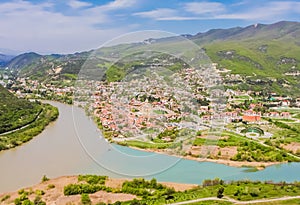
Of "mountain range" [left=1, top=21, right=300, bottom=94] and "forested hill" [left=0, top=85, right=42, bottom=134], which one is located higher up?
"mountain range" [left=1, top=21, right=300, bottom=94]

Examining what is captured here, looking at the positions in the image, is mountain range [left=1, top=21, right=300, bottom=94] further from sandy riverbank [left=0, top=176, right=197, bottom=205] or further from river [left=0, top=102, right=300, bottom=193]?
sandy riverbank [left=0, top=176, right=197, bottom=205]

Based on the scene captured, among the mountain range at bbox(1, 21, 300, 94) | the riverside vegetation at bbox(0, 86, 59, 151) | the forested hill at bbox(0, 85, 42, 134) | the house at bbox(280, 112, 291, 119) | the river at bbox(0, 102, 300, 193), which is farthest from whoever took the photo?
the mountain range at bbox(1, 21, 300, 94)

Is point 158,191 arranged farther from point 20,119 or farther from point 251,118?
point 20,119

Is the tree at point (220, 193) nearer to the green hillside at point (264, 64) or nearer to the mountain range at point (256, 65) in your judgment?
the mountain range at point (256, 65)

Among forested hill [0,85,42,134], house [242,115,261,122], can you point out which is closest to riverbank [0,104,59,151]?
forested hill [0,85,42,134]

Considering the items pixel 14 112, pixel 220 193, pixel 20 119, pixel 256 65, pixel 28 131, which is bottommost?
pixel 220 193

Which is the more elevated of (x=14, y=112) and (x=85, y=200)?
(x=14, y=112)

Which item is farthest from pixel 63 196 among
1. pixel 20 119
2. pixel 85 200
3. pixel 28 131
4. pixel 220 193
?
pixel 20 119

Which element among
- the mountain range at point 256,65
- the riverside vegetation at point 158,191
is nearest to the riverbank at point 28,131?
the mountain range at point 256,65
